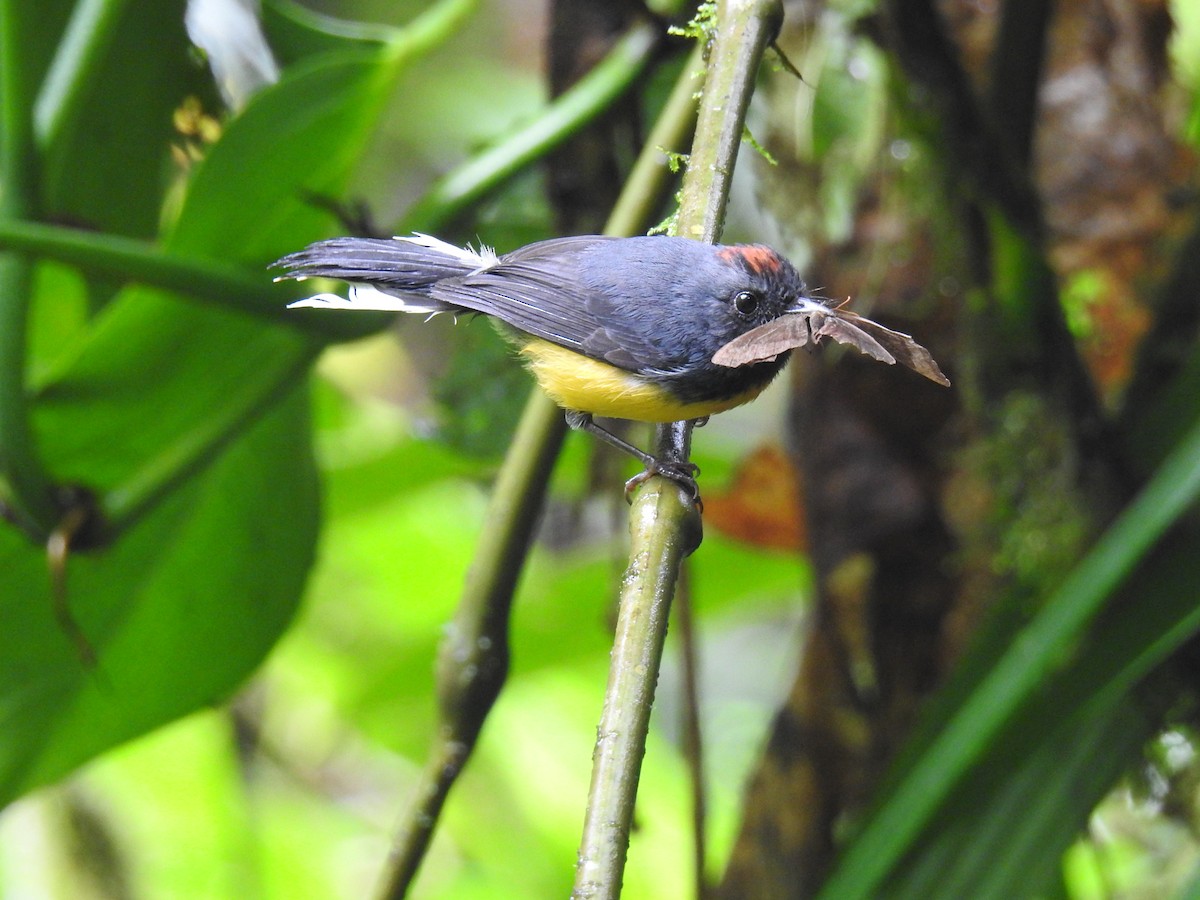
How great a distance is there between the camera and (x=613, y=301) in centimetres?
170

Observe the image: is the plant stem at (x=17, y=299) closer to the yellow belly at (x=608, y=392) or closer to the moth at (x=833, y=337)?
the yellow belly at (x=608, y=392)

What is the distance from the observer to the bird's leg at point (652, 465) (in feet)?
4.18

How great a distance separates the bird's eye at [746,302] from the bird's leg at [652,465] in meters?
0.23

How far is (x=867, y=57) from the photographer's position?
2703mm

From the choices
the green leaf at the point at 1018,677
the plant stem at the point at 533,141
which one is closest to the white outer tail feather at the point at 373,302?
the plant stem at the point at 533,141

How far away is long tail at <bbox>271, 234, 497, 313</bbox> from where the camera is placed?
1.60 meters

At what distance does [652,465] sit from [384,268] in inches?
20.1

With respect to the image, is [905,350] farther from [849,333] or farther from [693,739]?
[693,739]

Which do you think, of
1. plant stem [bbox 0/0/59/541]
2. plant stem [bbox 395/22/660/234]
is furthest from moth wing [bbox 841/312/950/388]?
plant stem [bbox 0/0/59/541]

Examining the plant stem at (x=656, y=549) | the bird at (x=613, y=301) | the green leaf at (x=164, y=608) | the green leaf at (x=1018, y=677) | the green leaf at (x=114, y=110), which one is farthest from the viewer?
the green leaf at (x=164, y=608)

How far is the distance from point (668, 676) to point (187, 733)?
3087mm

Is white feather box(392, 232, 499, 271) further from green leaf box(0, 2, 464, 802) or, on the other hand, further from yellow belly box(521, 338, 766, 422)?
green leaf box(0, 2, 464, 802)

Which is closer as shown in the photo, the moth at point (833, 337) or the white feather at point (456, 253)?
the moth at point (833, 337)

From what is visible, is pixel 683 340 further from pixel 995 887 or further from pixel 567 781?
pixel 567 781
